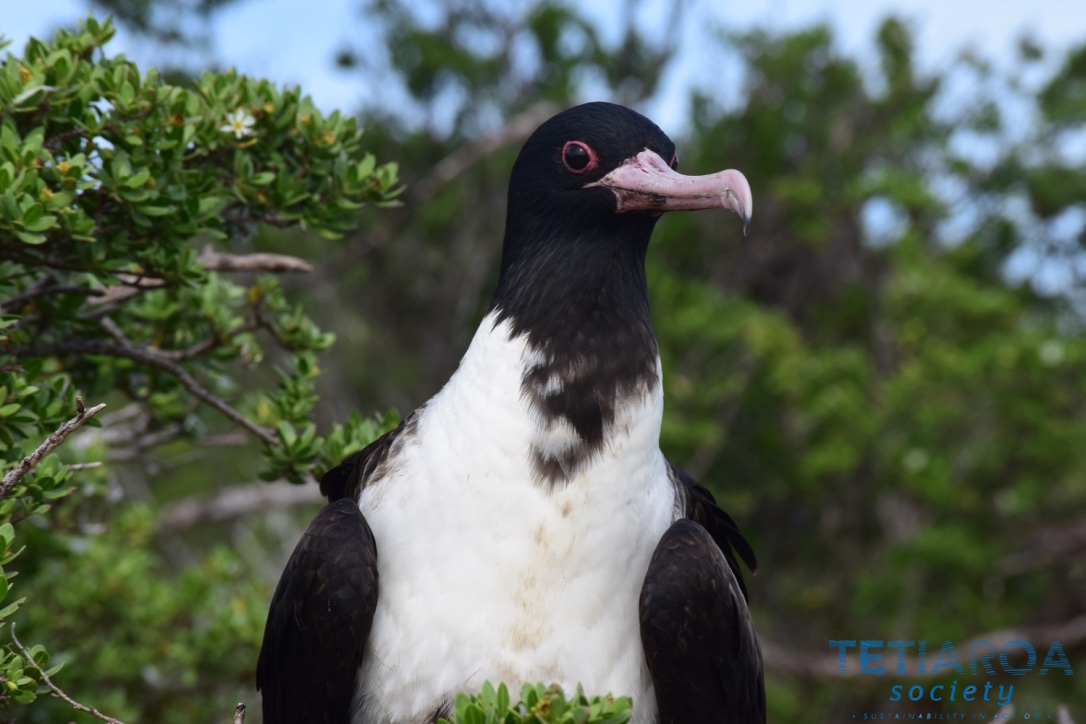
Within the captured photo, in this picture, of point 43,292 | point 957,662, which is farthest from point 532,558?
point 957,662

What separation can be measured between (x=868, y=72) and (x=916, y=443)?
396 centimetres

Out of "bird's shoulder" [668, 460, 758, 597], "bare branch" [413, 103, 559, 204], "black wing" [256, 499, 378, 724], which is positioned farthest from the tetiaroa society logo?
"black wing" [256, 499, 378, 724]

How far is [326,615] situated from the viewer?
108 inches

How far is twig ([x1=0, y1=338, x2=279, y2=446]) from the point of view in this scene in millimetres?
3152

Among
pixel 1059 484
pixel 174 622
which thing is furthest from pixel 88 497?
pixel 1059 484

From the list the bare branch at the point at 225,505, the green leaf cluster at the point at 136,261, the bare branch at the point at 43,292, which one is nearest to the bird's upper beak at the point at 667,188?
the green leaf cluster at the point at 136,261

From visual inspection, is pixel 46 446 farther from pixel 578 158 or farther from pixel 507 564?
pixel 578 158

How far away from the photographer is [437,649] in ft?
8.92

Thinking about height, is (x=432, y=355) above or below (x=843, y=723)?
above

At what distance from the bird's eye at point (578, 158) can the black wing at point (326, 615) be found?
998 mm

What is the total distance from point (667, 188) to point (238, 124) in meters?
1.06

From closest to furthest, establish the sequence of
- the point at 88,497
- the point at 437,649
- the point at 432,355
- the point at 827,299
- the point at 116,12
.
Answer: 1. the point at 437,649
2. the point at 88,497
3. the point at 116,12
4. the point at 432,355
5. the point at 827,299

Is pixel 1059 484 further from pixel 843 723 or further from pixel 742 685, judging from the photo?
pixel 742 685

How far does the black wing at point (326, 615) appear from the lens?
274 cm
